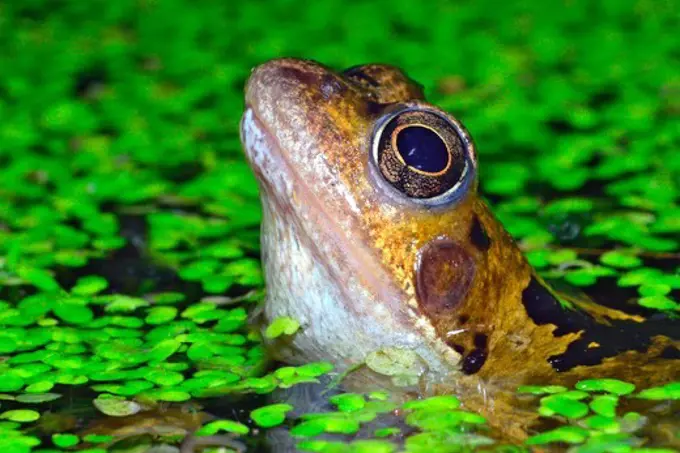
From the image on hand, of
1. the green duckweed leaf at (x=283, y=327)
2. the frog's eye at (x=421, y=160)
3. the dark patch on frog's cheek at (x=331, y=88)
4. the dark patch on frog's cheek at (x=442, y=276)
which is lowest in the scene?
the green duckweed leaf at (x=283, y=327)

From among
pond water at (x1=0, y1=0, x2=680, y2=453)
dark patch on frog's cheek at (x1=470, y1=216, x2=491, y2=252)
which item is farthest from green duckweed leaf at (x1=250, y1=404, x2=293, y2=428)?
dark patch on frog's cheek at (x1=470, y1=216, x2=491, y2=252)

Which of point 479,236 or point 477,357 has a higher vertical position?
point 479,236

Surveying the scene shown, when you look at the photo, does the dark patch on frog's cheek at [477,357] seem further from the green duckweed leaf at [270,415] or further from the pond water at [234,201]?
the green duckweed leaf at [270,415]

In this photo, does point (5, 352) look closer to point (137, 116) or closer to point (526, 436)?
point (526, 436)

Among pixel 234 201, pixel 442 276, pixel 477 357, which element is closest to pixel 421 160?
pixel 442 276

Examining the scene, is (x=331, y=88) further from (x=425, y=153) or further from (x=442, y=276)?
(x=442, y=276)

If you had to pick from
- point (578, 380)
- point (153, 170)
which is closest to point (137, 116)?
point (153, 170)

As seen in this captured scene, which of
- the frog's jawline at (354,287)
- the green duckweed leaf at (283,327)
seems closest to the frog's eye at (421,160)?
the frog's jawline at (354,287)
